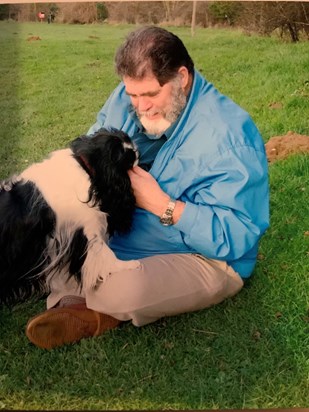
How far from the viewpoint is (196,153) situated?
2836 millimetres

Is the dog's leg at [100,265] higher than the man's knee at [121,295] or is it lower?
higher

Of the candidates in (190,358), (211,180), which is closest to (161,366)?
(190,358)

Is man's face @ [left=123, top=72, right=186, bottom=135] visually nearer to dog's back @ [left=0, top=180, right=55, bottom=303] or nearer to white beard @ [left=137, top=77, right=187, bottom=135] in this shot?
white beard @ [left=137, top=77, right=187, bottom=135]

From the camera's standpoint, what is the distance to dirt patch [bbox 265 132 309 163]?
3.09 metres

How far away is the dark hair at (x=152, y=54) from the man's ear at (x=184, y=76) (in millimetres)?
22

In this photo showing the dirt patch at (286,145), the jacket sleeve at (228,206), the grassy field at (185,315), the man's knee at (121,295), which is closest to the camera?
the grassy field at (185,315)

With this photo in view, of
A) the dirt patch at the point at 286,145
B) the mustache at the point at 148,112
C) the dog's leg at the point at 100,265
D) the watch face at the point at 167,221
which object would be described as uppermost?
the mustache at the point at 148,112

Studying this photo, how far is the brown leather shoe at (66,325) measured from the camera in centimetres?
285

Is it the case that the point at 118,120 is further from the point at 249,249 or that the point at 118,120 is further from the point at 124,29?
the point at 249,249

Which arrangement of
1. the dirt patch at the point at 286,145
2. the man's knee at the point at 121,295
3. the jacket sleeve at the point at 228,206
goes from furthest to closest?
the dirt patch at the point at 286,145, the man's knee at the point at 121,295, the jacket sleeve at the point at 228,206

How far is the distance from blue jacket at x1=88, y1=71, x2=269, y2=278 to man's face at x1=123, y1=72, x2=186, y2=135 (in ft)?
0.17

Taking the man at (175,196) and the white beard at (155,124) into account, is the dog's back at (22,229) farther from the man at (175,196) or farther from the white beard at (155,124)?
the white beard at (155,124)

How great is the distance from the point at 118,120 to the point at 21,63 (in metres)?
0.43

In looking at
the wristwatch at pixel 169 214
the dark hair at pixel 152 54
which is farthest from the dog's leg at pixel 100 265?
the dark hair at pixel 152 54
